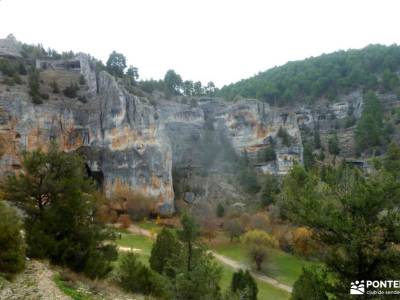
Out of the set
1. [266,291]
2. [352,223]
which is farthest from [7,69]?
[352,223]

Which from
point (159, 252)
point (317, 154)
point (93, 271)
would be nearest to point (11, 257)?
point (93, 271)

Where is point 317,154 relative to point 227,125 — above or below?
below

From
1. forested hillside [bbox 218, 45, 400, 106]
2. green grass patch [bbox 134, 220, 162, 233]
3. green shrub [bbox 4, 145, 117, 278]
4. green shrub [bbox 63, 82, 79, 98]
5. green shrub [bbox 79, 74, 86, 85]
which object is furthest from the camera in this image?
forested hillside [bbox 218, 45, 400, 106]

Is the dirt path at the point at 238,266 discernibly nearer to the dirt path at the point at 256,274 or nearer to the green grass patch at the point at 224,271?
the dirt path at the point at 256,274

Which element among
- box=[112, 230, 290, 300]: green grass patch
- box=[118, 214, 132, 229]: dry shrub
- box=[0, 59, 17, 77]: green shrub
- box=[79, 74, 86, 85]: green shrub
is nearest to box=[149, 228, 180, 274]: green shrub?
box=[112, 230, 290, 300]: green grass patch

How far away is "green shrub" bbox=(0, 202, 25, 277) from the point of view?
433 inches

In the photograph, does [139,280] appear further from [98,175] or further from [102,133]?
[102,133]

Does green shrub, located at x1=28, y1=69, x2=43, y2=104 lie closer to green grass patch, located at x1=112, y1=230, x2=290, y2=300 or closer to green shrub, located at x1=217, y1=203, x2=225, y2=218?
green grass patch, located at x1=112, y1=230, x2=290, y2=300

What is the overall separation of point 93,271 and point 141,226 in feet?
102

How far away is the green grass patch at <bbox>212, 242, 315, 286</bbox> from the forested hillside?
57.3 metres

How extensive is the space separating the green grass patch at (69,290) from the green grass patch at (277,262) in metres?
21.4

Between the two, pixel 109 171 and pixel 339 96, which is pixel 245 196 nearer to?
Answer: pixel 109 171

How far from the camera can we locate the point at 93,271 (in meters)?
13.9

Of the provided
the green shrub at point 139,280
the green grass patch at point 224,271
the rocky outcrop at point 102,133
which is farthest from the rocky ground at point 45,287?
the rocky outcrop at point 102,133
